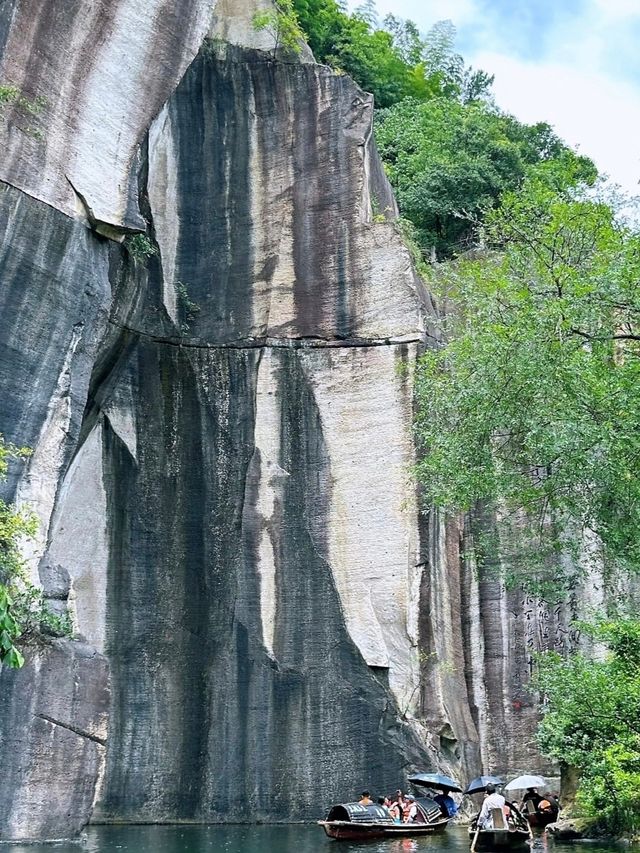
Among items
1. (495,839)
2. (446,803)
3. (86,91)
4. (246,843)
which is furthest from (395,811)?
(86,91)

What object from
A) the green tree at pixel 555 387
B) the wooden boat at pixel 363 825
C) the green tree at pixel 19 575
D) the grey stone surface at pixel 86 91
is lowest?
the wooden boat at pixel 363 825

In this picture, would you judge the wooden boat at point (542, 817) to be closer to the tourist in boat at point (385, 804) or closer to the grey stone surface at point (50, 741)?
the tourist in boat at point (385, 804)

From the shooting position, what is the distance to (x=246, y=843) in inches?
535

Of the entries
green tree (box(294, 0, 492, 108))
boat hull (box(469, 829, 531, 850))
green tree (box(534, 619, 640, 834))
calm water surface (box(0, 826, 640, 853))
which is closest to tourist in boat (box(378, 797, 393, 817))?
calm water surface (box(0, 826, 640, 853))

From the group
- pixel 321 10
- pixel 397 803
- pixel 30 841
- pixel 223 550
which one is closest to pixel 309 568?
pixel 223 550

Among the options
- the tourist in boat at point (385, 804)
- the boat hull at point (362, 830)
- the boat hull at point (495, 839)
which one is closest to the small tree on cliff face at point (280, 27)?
the tourist in boat at point (385, 804)

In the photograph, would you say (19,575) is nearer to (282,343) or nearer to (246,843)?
(246,843)

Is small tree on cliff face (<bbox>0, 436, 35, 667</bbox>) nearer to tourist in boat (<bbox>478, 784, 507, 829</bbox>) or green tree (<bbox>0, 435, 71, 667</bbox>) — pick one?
green tree (<bbox>0, 435, 71, 667</bbox>)

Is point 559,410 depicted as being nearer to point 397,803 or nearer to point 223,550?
point 397,803

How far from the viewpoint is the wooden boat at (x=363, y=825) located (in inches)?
544

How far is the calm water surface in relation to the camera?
12.4 meters

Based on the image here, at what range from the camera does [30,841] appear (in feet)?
41.0

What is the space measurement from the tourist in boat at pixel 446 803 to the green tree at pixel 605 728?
211 centimetres

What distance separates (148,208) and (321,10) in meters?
12.2
